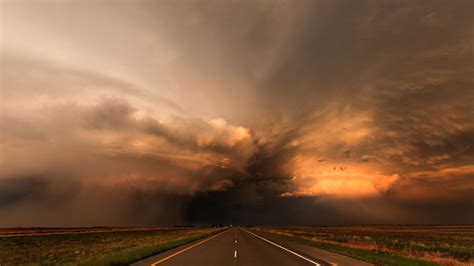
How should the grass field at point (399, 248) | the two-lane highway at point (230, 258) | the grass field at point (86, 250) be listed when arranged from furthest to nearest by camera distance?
the grass field at point (399, 248) → the grass field at point (86, 250) → the two-lane highway at point (230, 258)

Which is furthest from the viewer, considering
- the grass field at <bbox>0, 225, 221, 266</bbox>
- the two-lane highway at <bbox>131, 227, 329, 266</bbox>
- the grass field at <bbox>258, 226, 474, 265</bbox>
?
the grass field at <bbox>258, 226, 474, 265</bbox>

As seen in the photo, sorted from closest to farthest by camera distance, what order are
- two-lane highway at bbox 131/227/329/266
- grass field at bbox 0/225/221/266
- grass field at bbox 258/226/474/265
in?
two-lane highway at bbox 131/227/329/266 → grass field at bbox 0/225/221/266 → grass field at bbox 258/226/474/265

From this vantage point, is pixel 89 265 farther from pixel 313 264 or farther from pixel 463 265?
pixel 463 265

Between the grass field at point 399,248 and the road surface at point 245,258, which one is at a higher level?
the grass field at point 399,248

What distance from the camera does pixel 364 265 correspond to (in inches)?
589

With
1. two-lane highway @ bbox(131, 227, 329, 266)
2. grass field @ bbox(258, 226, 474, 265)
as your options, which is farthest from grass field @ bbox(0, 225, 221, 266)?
grass field @ bbox(258, 226, 474, 265)

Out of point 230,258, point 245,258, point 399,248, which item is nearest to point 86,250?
point 230,258

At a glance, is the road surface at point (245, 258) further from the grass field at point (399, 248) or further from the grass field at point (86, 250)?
the grass field at point (399, 248)

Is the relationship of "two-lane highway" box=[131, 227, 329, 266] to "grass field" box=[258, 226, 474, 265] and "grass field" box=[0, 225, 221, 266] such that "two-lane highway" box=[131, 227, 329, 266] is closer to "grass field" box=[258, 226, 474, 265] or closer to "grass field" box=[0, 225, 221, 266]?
"grass field" box=[0, 225, 221, 266]

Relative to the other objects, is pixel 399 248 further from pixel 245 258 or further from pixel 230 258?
pixel 230 258

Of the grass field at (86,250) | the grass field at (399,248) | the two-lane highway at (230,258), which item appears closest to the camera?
the two-lane highway at (230,258)

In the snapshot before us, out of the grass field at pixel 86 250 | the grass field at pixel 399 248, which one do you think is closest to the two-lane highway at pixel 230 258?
the grass field at pixel 86 250

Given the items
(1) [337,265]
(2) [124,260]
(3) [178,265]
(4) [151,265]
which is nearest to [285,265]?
(1) [337,265]

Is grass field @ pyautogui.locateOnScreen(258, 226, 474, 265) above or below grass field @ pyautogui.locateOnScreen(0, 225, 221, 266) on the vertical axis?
above
